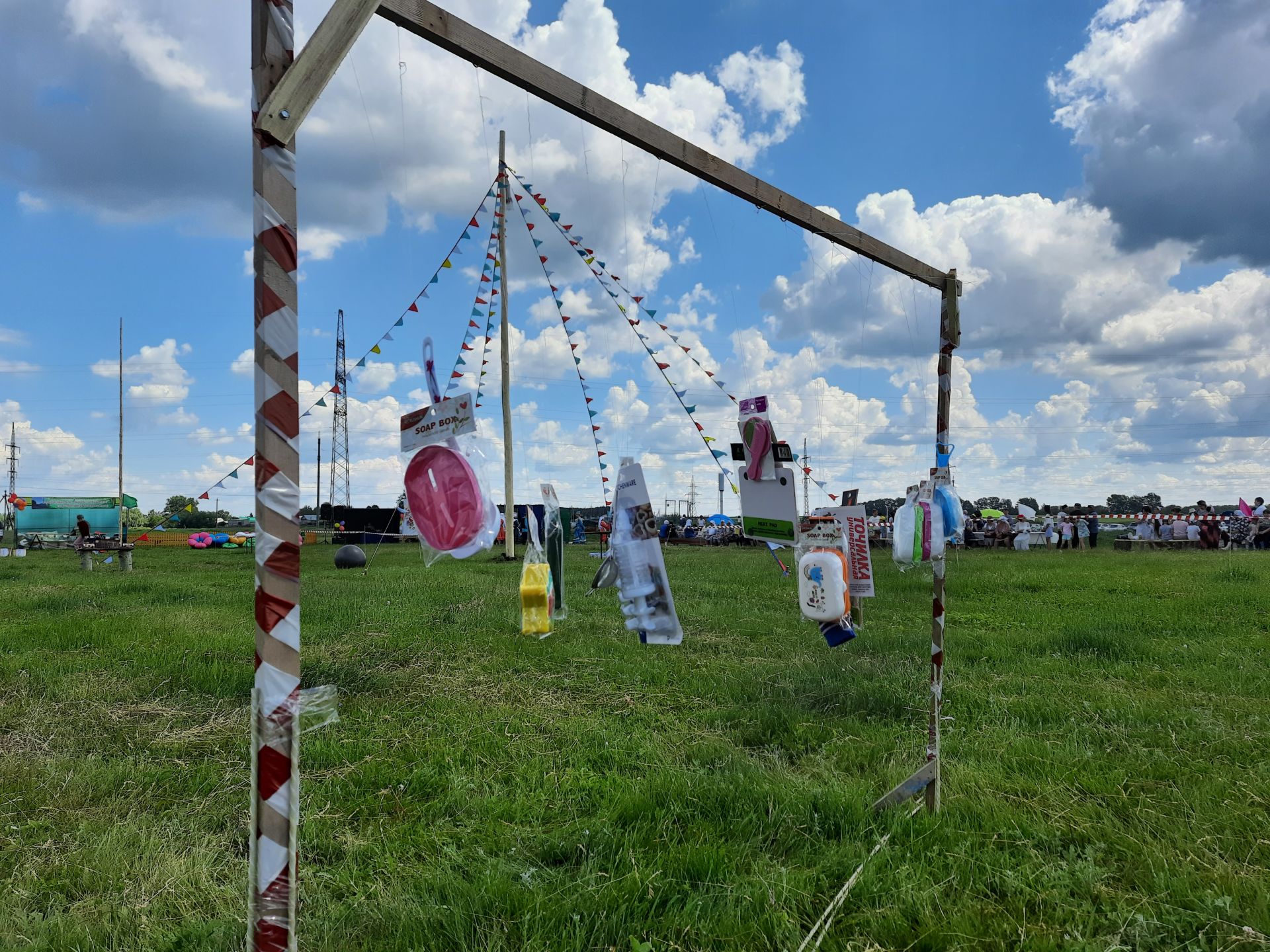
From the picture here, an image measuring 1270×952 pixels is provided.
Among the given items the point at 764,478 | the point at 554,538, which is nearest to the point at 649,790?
the point at 764,478

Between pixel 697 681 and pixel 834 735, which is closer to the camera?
pixel 834 735

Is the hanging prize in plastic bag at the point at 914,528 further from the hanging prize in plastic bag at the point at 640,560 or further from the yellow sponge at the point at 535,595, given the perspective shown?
the hanging prize in plastic bag at the point at 640,560

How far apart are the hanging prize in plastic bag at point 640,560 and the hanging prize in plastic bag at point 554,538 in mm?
1250

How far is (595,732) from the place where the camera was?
17.7 feet

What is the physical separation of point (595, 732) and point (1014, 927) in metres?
2.91

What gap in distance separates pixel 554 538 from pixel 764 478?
2.14 meters

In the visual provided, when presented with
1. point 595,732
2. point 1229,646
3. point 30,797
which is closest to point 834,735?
point 595,732

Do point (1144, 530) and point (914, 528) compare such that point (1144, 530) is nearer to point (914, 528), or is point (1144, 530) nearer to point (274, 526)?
point (914, 528)

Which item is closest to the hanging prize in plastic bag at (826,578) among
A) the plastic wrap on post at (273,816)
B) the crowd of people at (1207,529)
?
the plastic wrap on post at (273,816)

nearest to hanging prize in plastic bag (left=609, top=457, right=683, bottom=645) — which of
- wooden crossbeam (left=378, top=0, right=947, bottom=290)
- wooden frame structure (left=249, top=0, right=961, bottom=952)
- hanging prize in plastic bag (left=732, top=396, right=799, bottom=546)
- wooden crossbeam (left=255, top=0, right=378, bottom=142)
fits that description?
hanging prize in plastic bag (left=732, top=396, right=799, bottom=546)

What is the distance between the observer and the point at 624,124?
12.3 ft

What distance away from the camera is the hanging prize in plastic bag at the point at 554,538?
5.20 metres

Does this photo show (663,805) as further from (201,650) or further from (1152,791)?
(201,650)

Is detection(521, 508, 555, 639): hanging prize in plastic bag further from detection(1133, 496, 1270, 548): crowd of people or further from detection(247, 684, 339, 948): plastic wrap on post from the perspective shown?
detection(1133, 496, 1270, 548): crowd of people
